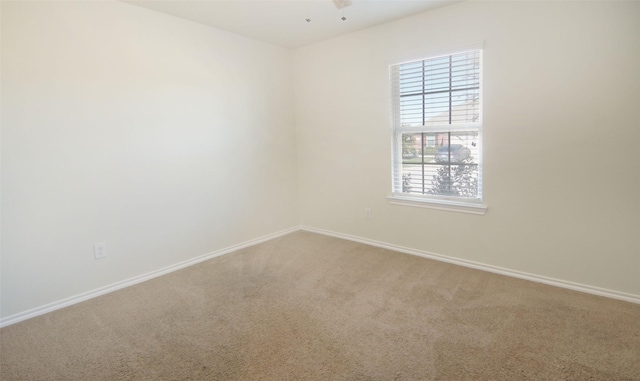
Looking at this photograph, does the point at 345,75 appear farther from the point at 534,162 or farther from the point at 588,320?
the point at 588,320

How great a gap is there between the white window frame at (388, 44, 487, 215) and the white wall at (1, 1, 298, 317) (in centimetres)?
153

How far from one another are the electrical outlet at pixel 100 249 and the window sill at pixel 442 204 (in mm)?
2676

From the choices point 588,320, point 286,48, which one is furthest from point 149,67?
point 588,320

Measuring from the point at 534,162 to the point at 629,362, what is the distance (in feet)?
4.70

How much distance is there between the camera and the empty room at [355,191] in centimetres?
197

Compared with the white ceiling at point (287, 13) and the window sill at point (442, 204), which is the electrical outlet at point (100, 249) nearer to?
the white ceiling at point (287, 13)

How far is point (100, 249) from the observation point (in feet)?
8.92

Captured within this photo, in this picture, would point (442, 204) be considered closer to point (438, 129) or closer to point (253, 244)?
point (438, 129)

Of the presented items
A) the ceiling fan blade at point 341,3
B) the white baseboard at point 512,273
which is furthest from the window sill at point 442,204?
the ceiling fan blade at point 341,3

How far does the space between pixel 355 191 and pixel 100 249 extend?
253 centimetres

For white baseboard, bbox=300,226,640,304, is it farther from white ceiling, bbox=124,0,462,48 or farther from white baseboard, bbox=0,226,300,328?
→ white ceiling, bbox=124,0,462,48

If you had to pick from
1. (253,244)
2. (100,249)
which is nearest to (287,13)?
(253,244)

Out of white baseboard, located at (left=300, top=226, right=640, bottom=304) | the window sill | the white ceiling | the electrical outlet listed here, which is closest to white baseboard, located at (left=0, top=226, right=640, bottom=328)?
white baseboard, located at (left=300, top=226, right=640, bottom=304)

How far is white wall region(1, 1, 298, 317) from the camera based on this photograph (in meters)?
2.33
